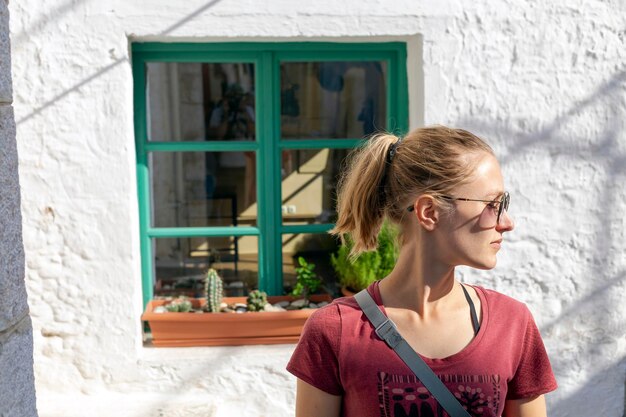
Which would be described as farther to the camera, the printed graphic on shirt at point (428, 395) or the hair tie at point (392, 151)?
the hair tie at point (392, 151)

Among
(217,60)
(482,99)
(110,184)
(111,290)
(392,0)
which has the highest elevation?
(392,0)

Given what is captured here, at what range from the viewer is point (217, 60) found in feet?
12.0

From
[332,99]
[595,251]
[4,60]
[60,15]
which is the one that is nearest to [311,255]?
[332,99]

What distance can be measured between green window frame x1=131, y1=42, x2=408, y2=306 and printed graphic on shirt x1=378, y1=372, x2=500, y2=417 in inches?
88.0

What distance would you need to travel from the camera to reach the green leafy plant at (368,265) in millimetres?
3645

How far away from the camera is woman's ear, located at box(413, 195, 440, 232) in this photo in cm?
169

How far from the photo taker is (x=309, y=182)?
4012 millimetres

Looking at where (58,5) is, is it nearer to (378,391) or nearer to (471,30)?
(471,30)

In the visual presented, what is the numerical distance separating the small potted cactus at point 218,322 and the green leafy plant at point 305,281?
18 cm

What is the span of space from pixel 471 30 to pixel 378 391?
2388 millimetres

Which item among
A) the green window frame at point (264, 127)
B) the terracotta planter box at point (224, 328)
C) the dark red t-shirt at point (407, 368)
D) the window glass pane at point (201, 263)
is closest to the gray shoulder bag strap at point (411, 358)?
the dark red t-shirt at point (407, 368)

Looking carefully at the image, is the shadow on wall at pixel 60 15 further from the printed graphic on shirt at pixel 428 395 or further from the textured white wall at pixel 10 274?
the printed graphic on shirt at pixel 428 395

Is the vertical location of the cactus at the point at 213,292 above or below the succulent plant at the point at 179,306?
above

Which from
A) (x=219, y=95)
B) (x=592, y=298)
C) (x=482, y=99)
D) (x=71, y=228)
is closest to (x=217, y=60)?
(x=219, y=95)
